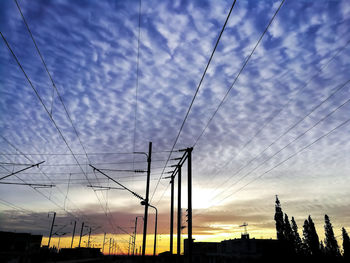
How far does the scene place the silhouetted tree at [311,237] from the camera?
93188 millimetres

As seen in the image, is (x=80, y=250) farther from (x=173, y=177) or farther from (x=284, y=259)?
(x=173, y=177)

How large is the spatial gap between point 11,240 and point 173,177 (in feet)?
150

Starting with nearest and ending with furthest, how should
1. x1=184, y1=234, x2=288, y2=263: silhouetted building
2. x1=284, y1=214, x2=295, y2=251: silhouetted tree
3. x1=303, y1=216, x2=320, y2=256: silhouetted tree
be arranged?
x1=184, y1=234, x2=288, y2=263: silhouetted building < x1=284, y1=214, x2=295, y2=251: silhouetted tree < x1=303, y1=216, x2=320, y2=256: silhouetted tree

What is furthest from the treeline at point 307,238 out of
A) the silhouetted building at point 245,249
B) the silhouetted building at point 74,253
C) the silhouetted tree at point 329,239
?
the silhouetted building at point 74,253

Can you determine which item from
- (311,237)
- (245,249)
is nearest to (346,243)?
(311,237)

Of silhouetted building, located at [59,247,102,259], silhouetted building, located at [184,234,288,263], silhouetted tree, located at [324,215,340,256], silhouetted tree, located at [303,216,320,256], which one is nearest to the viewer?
silhouetted building, located at [184,234,288,263]

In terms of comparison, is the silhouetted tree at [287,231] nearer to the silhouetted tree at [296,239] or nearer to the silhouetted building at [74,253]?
the silhouetted tree at [296,239]

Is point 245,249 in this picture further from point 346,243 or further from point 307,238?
point 346,243

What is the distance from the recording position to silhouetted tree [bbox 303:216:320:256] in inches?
3669

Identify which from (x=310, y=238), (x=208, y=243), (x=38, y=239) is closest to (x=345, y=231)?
(x=310, y=238)

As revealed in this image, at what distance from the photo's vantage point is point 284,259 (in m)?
46.0

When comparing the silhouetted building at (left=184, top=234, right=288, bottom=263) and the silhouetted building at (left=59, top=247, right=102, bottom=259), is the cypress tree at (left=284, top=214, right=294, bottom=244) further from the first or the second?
the silhouetted building at (left=59, top=247, right=102, bottom=259)

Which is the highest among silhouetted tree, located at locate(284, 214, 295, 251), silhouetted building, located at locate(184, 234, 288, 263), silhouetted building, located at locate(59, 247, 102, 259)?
silhouetted tree, located at locate(284, 214, 295, 251)

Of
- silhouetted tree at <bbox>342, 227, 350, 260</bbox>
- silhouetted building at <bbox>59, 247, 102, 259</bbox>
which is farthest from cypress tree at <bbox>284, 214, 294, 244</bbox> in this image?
silhouetted building at <bbox>59, 247, 102, 259</bbox>
